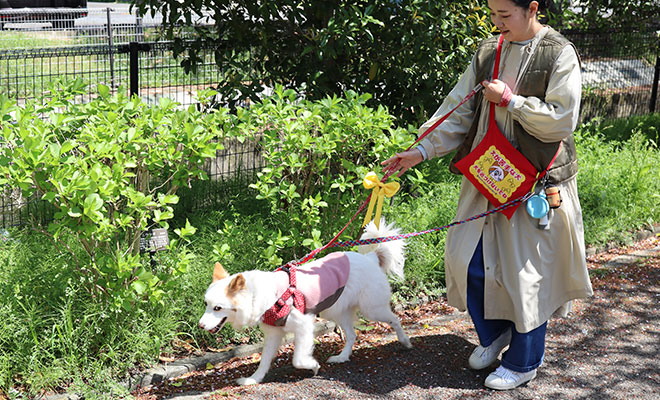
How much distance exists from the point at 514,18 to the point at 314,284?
1806mm

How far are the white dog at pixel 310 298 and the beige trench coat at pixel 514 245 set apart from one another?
502mm

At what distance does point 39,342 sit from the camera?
14.3 feet

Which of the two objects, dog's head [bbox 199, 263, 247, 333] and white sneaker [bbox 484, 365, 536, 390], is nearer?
dog's head [bbox 199, 263, 247, 333]

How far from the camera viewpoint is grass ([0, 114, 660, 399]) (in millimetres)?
4262

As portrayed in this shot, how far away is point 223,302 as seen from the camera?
4.02 m

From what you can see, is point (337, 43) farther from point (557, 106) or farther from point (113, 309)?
point (113, 309)

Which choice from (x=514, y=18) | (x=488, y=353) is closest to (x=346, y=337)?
(x=488, y=353)

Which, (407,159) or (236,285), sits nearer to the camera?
(236,285)

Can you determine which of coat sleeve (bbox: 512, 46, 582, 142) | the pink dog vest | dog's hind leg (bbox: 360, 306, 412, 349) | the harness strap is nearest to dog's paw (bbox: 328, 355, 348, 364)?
dog's hind leg (bbox: 360, 306, 412, 349)

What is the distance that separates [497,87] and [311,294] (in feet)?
5.02

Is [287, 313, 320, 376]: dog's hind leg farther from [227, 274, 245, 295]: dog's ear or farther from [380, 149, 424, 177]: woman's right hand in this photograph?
[380, 149, 424, 177]: woman's right hand

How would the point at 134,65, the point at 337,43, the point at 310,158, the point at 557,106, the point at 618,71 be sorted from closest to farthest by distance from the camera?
1. the point at 557,106
2. the point at 310,158
3. the point at 337,43
4. the point at 134,65
5. the point at 618,71

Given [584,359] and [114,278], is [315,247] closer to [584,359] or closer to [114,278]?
[114,278]

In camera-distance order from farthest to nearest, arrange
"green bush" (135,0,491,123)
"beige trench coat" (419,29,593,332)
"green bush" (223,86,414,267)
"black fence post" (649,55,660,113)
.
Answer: "black fence post" (649,55,660,113), "green bush" (135,0,491,123), "green bush" (223,86,414,267), "beige trench coat" (419,29,593,332)
